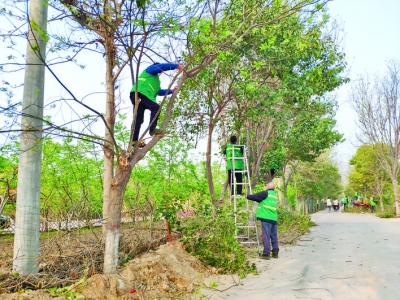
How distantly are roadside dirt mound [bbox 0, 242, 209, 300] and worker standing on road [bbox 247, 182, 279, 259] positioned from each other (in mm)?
1895

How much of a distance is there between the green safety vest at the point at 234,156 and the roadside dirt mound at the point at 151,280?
11.4 feet

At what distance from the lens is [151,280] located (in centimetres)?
536

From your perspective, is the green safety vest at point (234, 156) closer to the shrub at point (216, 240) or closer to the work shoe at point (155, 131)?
the shrub at point (216, 240)

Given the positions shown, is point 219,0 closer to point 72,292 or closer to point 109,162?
point 109,162

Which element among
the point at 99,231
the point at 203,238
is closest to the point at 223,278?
the point at 203,238

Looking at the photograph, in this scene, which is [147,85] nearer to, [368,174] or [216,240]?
[216,240]

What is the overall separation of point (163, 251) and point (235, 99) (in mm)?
6163

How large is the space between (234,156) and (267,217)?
2.47m

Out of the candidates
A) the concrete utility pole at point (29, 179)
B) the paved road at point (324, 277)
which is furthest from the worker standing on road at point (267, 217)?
the concrete utility pole at point (29, 179)

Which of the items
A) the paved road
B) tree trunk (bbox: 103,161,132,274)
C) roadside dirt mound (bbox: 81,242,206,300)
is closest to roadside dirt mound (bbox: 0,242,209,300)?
roadside dirt mound (bbox: 81,242,206,300)

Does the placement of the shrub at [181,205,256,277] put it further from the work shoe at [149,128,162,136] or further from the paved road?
the work shoe at [149,128,162,136]

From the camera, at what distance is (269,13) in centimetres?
790

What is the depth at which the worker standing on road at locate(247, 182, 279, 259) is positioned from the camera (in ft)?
26.2

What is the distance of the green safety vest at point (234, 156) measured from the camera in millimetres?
9873
